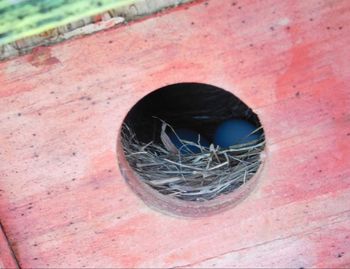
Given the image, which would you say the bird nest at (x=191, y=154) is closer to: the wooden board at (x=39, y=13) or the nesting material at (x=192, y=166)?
the nesting material at (x=192, y=166)

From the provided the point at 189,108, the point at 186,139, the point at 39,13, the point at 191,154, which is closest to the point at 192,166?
the point at 191,154

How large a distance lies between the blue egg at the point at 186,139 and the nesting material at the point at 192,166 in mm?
25

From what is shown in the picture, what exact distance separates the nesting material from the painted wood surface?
0.09 m

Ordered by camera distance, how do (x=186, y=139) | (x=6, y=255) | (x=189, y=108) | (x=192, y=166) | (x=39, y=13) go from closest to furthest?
(x=39, y=13) → (x=6, y=255) → (x=192, y=166) → (x=186, y=139) → (x=189, y=108)

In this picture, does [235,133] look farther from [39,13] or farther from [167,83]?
[39,13]

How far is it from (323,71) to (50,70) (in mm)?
379

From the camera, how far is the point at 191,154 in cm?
140

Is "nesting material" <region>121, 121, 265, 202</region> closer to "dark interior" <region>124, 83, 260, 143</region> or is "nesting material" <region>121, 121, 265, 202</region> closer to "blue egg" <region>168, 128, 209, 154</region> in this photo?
"blue egg" <region>168, 128, 209, 154</region>

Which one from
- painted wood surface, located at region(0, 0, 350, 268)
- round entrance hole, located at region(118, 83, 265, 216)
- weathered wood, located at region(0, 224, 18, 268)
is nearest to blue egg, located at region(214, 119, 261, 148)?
round entrance hole, located at region(118, 83, 265, 216)

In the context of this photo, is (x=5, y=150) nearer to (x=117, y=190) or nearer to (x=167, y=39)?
(x=117, y=190)

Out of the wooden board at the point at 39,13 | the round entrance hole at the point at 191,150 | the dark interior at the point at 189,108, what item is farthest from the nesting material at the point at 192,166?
the wooden board at the point at 39,13

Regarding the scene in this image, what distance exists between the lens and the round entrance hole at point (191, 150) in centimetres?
125

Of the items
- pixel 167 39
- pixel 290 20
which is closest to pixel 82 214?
pixel 167 39

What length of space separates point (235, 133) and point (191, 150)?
0.09 m
